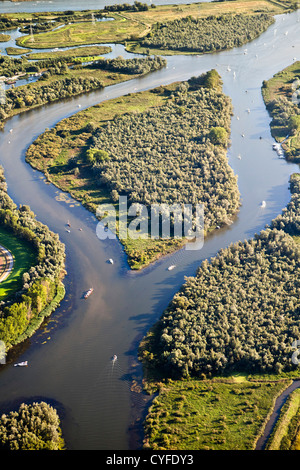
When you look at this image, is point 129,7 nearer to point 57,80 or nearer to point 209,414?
point 57,80

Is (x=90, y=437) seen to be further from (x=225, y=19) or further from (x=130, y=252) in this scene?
(x=225, y=19)

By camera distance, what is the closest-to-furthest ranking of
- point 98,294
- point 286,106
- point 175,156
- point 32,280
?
point 32,280 → point 98,294 → point 175,156 → point 286,106

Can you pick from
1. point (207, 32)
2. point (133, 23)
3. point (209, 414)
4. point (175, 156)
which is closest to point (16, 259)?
point (209, 414)

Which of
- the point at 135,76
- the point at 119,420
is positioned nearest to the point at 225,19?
the point at 135,76

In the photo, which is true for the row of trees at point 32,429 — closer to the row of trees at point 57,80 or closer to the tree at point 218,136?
the tree at point 218,136

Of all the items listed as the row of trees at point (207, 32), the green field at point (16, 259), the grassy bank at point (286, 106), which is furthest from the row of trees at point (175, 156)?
the row of trees at point (207, 32)

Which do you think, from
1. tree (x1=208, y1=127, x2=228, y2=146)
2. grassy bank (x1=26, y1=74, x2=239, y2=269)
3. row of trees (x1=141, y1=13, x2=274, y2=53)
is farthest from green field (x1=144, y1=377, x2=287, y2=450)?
row of trees (x1=141, y1=13, x2=274, y2=53)
